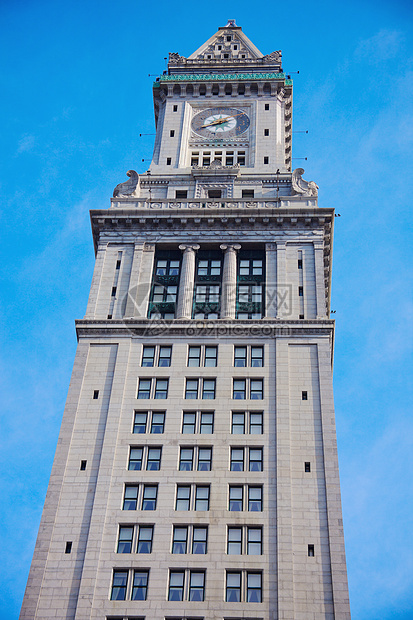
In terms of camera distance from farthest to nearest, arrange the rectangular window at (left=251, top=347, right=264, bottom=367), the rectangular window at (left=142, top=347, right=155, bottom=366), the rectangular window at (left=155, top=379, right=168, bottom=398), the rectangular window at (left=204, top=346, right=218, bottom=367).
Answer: the rectangular window at (left=142, top=347, right=155, bottom=366) < the rectangular window at (left=204, top=346, right=218, bottom=367) < the rectangular window at (left=251, top=347, right=264, bottom=367) < the rectangular window at (left=155, top=379, right=168, bottom=398)

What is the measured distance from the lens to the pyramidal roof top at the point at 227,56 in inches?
4053

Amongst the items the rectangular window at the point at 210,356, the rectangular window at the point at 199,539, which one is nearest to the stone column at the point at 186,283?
the rectangular window at the point at 210,356

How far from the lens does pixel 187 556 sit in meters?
60.6

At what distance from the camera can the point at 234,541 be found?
202 feet

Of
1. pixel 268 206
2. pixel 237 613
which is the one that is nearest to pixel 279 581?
pixel 237 613

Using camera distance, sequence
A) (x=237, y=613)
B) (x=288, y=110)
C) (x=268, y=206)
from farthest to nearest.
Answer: (x=288, y=110), (x=268, y=206), (x=237, y=613)

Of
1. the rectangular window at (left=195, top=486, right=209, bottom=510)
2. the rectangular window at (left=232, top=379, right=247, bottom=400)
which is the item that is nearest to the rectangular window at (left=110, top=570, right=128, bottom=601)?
the rectangular window at (left=195, top=486, right=209, bottom=510)

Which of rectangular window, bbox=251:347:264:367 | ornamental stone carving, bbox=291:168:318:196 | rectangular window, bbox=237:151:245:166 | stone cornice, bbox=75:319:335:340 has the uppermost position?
rectangular window, bbox=237:151:245:166

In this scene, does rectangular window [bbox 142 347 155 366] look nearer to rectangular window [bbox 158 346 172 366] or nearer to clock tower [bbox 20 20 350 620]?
clock tower [bbox 20 20 350 620]

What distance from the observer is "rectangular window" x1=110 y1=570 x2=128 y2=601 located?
59.3m

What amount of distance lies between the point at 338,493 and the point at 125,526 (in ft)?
45.2

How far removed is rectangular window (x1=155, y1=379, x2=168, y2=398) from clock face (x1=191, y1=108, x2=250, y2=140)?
32.8 meters

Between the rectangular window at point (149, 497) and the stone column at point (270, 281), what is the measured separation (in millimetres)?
17155

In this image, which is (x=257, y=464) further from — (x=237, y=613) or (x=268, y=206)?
(x=268, y=206)
